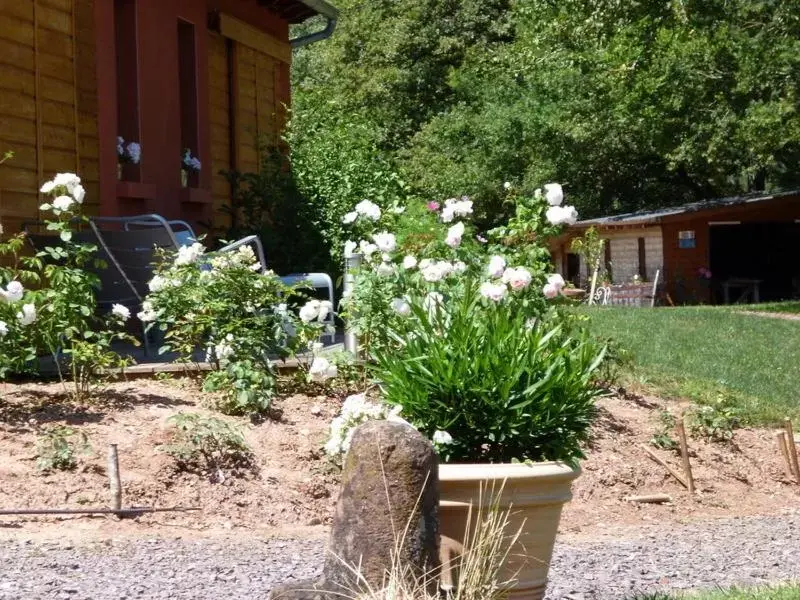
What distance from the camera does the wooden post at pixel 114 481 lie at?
5.52 metres

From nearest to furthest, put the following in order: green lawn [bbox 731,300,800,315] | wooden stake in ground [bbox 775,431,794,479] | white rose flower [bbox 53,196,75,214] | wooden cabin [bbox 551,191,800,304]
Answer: white rose flower [bbox 53,196,75,214]
wooden stake in ground [bbox 775,431,794,479]
green lawn [bbox 731,300,800,315]
wooden cabin [bbox 551,191,800,304]

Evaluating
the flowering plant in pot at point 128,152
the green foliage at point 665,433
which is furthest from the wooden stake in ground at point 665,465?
the flowering plant in pot at point 128,152

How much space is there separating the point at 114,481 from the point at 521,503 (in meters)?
2.30

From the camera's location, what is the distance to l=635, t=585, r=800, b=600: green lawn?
437 centimetres

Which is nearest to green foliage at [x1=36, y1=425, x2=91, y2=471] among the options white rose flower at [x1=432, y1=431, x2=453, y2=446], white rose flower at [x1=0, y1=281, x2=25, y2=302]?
white rose flower at [x1=0, y1=281, x2=25, y2=302]

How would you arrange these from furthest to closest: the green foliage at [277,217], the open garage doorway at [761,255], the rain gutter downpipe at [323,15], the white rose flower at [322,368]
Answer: the open garage doorway at [761,255]
the rain gutter downpipe at [323,15]
the green foliage at [277,217]
the white rose flower at [322,368]

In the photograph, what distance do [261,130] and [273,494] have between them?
866cm

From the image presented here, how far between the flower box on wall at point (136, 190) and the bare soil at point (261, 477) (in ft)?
10.8

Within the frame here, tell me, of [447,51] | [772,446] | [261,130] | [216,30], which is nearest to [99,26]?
[216,30]

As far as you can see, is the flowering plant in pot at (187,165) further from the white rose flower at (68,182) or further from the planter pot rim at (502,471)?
the planter pot rim at (502,471)

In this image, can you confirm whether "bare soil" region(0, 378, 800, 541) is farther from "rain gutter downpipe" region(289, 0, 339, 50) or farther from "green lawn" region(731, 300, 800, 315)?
"green lawn" region(731, 300, 800, 315)

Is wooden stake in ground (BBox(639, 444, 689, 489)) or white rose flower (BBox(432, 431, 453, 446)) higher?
white rose flower (BBox(432, 431, 453, 446))

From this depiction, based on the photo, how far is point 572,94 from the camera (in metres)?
38.1

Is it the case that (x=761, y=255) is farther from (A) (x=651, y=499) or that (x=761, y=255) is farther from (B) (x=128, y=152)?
(A) (x=651, y=499)
